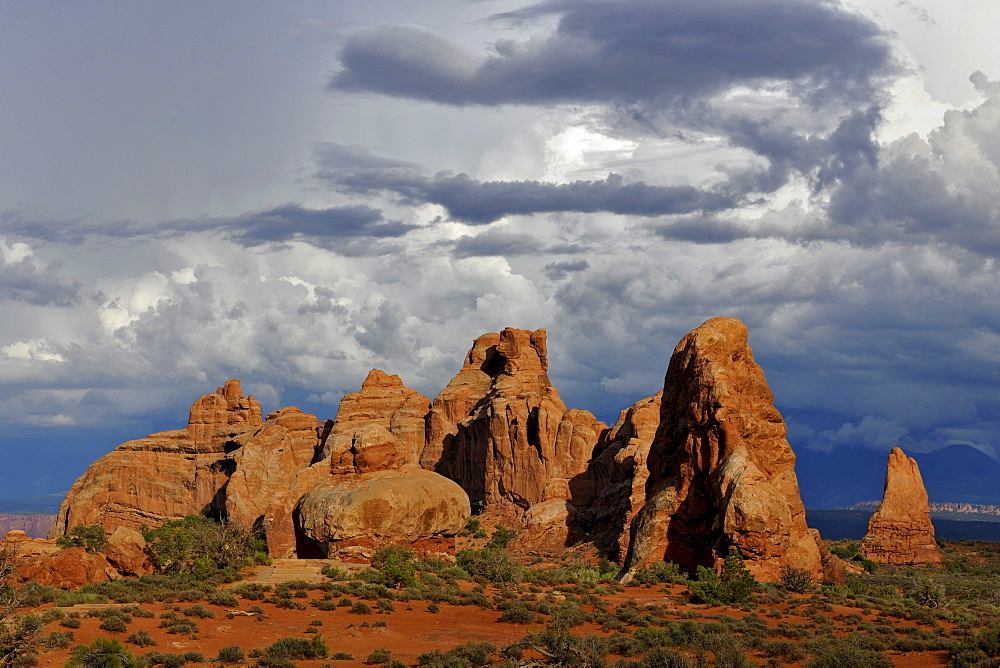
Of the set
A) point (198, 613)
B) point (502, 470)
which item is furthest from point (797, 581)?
point (502, 470)

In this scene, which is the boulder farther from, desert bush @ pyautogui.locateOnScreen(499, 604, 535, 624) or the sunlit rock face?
the sunlit rock face

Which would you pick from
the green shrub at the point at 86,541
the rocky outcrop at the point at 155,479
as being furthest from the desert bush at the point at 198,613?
the rocky outcrop at the point at 155,479

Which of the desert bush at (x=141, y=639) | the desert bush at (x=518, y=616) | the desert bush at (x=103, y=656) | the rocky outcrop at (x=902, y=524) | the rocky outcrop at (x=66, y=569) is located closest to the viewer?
the desert bush at (x=103, y=656)

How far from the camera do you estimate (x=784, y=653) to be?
27.5 meters

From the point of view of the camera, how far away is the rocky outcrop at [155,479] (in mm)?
97062

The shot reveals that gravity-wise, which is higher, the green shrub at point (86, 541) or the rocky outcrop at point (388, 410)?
the rocky outcrop at point (388, 410)

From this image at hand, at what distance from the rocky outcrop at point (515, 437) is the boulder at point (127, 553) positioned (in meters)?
42.8

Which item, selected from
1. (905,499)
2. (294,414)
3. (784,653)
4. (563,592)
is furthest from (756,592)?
(294,414)

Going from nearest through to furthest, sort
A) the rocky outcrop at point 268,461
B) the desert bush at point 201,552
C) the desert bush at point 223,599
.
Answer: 1. the desert bush at point 223,599
2. the desert bush at point 201,552
3. the rocky outcrop at point 268,461

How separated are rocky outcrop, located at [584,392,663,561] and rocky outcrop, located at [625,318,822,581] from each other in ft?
30.2

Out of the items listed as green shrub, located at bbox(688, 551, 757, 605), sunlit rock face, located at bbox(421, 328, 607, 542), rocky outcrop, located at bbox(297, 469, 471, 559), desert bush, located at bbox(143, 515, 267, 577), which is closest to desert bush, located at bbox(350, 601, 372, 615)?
rocky outcrop, located at bbox(297, 469, 471, 559)

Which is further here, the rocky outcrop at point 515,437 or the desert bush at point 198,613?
the rocky outcrop at point 515,437

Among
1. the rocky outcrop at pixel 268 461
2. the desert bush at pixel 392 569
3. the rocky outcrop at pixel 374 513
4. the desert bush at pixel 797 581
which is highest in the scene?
the rocky outcrop at pixel 268 461

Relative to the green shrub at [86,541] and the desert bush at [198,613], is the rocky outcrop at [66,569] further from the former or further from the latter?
the desert bush at [198,613]
